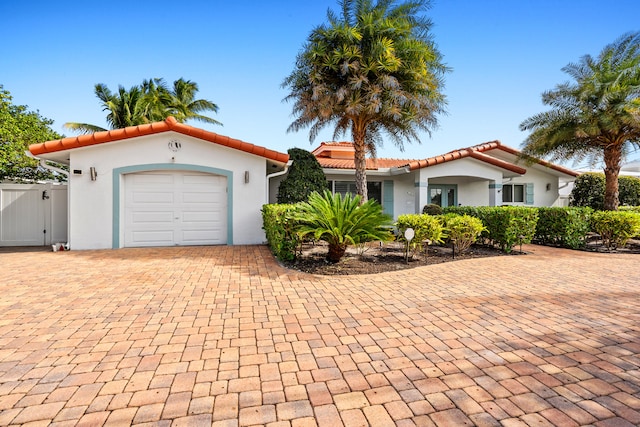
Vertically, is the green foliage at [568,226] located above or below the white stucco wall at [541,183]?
below

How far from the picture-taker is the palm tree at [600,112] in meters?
10.8

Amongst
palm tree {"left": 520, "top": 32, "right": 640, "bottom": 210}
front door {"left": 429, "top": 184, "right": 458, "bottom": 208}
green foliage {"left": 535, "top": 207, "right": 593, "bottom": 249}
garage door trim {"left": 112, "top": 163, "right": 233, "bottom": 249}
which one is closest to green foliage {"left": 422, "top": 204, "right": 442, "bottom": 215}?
front door {"left": 429, "top": 184, "right": 458, "bottom": 208}

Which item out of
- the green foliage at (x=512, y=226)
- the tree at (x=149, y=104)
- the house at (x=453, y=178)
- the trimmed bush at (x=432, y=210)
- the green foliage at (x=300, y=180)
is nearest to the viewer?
the green foliage at (x=512, y=226)

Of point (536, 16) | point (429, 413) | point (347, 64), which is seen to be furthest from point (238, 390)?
point (536, 16)

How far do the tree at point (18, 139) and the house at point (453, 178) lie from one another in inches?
418

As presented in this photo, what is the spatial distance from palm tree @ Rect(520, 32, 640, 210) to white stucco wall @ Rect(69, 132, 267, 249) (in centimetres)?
1170

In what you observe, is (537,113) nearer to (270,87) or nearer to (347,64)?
(347,64)

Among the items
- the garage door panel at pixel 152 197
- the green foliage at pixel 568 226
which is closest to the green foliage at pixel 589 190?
the green foliage at pixel 568 226

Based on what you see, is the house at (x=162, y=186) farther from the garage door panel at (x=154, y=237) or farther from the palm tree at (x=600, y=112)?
the palm tree at (x=600, y=112)

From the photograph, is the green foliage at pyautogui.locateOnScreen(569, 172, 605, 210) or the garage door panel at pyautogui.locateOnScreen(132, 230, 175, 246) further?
the green foliage at pyautogui.locateOnScreen(569, 172, 605, 210)

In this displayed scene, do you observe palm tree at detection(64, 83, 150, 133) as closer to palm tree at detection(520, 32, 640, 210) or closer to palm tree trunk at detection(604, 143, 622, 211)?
palm tree at detection(520, 32, 640, 210)

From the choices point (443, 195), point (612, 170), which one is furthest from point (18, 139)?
point (612, 170)

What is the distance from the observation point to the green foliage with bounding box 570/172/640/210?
16.5m

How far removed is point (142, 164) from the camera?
9.54 m
